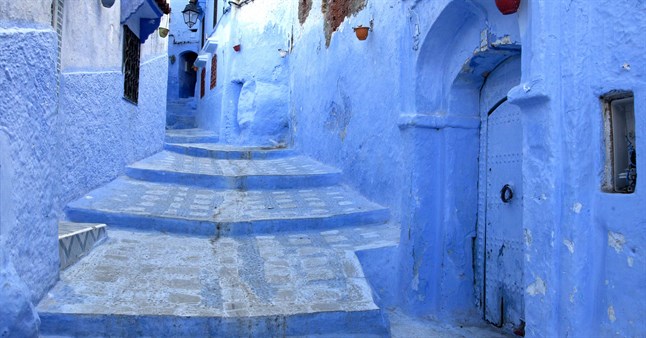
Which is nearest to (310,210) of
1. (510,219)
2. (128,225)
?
(128,225)

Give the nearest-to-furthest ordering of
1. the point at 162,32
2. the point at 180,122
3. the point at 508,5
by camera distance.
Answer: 1. the point at 508,5
2. the point at 162,32
3. the point at 180,122

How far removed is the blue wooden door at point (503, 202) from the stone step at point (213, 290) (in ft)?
3.19

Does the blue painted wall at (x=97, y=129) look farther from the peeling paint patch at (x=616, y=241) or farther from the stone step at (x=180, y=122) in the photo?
the stone step at (x=180, y=122)

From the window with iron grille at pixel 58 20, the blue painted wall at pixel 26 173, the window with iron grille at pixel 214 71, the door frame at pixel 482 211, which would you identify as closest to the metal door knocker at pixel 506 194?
the door frame at pixel 482 211

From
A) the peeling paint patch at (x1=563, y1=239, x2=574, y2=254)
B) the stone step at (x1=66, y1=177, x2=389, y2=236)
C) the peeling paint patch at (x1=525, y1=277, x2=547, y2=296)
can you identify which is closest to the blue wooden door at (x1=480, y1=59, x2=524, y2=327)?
the peeling paint patch at (x1=525, y1=277, x2=547, y2=296)

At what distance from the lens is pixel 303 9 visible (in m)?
10.2

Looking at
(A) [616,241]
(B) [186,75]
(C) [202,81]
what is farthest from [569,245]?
(B) [186,75]

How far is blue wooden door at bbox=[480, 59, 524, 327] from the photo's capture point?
4176 mm

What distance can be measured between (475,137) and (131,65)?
4.67m

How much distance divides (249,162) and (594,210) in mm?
6765

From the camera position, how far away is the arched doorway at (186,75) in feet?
76.3

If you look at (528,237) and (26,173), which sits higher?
(26,173)

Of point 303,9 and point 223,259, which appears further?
point 303,9

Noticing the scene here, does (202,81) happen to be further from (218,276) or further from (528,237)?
(528,237)
